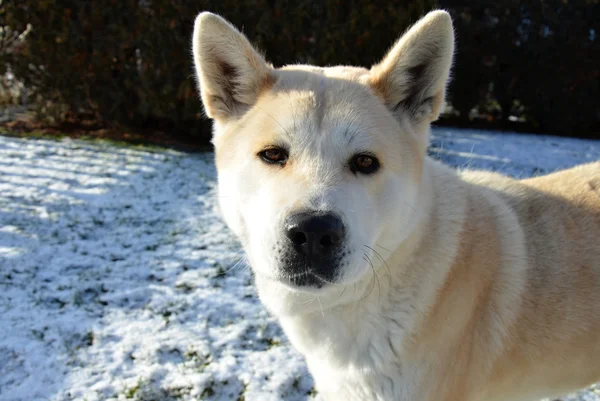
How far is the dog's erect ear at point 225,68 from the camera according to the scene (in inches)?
81.6

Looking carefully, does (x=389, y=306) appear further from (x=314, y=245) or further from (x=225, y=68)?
(x=225, y=68)

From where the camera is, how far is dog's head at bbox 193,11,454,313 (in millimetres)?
1694

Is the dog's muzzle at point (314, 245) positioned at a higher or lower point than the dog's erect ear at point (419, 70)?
lower

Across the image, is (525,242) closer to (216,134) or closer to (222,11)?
(216,134)

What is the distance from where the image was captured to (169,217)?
4.75 meters

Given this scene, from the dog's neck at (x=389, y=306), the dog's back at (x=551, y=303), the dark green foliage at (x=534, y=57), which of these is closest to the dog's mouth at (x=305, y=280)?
the dog's neck at (x=389, y=306)

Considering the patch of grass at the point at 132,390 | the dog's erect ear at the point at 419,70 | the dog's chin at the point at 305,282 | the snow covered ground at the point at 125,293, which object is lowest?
the patch of grass at the point at 132,390

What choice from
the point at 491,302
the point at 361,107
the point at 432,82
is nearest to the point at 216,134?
the point at 361,107

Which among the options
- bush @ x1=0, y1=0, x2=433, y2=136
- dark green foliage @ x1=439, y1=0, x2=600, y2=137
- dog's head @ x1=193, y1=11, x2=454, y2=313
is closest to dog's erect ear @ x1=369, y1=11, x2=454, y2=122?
dog's head @ x1=193, y1=11, x2=454, y2=313

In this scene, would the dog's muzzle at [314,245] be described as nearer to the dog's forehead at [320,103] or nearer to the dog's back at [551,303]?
the dog's forehead at [320,103]

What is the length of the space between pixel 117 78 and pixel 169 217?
3.17 meters

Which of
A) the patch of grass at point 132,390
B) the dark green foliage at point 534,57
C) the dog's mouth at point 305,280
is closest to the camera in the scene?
the dog's mouth at point 305,280

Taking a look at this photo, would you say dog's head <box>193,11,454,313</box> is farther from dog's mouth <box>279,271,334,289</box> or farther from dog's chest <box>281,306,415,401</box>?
dog's chest <box>281,306,415,401</box>

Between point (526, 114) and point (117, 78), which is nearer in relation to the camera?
point (117, 78)
